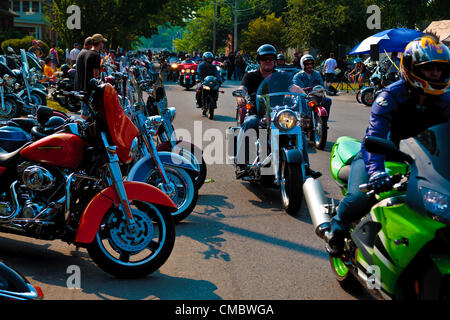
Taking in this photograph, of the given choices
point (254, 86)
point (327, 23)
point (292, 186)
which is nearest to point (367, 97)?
point (254, 86)

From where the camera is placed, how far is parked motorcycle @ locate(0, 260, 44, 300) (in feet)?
9.73

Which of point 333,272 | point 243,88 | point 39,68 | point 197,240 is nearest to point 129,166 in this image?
point 197,240

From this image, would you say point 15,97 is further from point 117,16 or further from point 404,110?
point 117,16

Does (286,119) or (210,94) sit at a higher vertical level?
(286,119)

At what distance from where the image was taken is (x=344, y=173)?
4254mm

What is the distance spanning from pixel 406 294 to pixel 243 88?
499 centimetres

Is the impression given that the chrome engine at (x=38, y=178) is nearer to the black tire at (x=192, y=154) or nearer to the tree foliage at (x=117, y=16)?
the black tire at (x=192, y=154)

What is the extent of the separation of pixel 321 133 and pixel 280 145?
4.92m

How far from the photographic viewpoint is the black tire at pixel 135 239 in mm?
4609

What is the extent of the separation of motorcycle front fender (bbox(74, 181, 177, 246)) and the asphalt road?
40 centimetres

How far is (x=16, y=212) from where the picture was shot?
4.85m

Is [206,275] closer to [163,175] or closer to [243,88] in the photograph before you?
[163,175]

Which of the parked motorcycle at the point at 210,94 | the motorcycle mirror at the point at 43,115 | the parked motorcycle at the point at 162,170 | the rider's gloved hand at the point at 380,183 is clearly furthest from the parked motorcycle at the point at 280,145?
the parked motorcycle at the point at 210,94

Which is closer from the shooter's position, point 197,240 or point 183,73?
point 197,240
